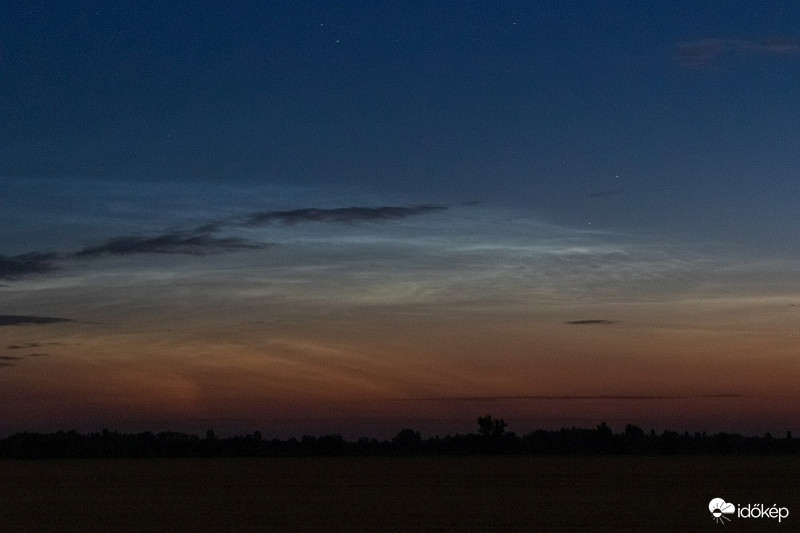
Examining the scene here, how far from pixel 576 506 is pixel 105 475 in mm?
39619

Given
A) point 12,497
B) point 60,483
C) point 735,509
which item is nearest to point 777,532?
point 735,509

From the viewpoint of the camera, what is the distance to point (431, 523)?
1401 inches

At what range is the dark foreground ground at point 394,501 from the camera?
117 ft

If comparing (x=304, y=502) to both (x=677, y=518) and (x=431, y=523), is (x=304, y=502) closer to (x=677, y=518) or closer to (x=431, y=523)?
(x=431, y=523)
